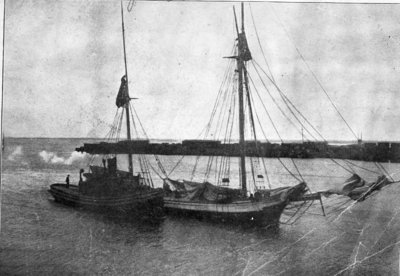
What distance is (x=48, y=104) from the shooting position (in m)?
8.12

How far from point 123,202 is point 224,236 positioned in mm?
3380

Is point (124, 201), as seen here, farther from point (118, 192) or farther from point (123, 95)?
point (123, 95)

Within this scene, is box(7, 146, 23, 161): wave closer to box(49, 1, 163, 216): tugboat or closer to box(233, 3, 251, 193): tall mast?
box(49, 1, 163, 216): tugboat

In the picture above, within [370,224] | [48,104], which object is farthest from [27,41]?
[370,224]

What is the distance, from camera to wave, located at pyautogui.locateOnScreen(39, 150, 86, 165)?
856 inches

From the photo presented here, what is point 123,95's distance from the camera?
939cm

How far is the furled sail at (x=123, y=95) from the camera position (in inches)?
350

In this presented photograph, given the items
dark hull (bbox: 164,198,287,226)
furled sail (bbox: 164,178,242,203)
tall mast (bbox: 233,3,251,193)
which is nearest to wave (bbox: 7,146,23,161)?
furled sail (bbox: 164,178,242,203)

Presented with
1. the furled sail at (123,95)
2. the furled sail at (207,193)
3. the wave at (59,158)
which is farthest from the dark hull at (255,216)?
the wave at (59,158)

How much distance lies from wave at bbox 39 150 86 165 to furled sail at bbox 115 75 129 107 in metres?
13.5

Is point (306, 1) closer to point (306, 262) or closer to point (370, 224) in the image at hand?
point (306, 262)

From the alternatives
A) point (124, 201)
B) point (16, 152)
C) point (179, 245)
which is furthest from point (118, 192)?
point (16, 152)

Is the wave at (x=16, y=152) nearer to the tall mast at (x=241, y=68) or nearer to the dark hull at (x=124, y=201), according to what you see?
the dark hull at (x=124, y=201)

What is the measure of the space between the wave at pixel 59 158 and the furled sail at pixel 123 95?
13518 mm
